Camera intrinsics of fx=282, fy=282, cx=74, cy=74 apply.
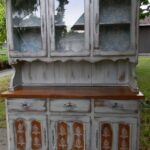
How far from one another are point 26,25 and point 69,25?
0.45 metres

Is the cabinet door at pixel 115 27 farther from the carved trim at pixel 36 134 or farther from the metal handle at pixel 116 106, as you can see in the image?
the carved trim at pixel 36 134

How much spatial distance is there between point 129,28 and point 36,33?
0.94m

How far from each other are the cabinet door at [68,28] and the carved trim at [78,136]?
720 mm

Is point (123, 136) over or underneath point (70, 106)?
underneath

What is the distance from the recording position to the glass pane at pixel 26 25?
285 centimetres

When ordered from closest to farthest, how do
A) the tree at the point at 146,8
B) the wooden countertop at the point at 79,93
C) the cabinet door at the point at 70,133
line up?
the wooden countertop at the point at 79,93 < the cabinet door at the point at 70,133 < the tree at the point at 146,8

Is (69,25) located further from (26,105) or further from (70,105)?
(26,105)

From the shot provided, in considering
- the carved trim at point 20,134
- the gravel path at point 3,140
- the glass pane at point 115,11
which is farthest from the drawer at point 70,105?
the gravel path at point 3,140

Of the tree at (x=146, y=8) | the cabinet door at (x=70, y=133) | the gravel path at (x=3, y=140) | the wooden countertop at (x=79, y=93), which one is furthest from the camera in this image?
the tree at (x=146, y=8)

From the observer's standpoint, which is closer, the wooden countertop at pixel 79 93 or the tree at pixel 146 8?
the wooden countertop at pixel 79 93

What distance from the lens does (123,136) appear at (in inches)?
110

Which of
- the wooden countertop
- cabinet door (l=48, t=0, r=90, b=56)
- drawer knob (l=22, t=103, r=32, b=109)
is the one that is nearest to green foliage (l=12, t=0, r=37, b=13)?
cabinet door (l=48, t=0, r=90, b=56)

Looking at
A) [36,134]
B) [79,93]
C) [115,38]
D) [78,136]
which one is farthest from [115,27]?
[36,134]

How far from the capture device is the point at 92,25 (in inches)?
Answer: 108
